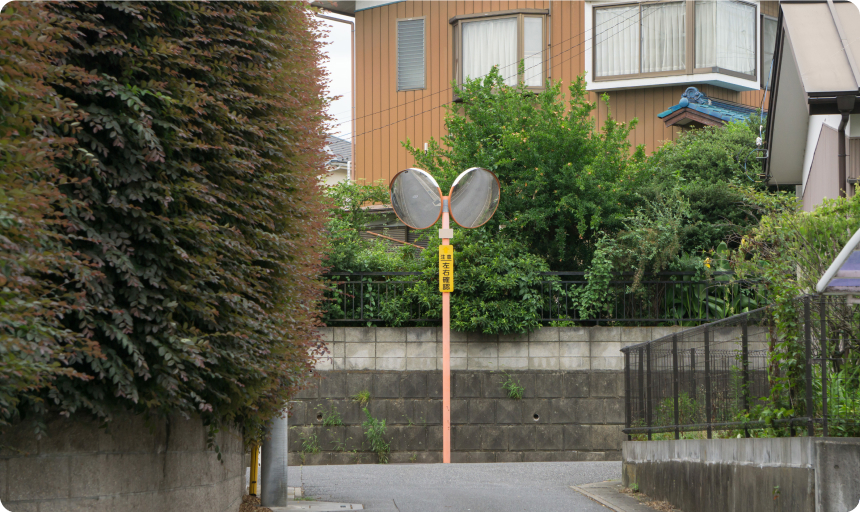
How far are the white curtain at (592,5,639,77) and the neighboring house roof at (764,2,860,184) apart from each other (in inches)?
201

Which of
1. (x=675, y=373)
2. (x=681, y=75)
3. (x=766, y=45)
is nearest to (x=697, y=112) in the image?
(x=681, y=75)

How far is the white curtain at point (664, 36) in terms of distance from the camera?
58.7 ft

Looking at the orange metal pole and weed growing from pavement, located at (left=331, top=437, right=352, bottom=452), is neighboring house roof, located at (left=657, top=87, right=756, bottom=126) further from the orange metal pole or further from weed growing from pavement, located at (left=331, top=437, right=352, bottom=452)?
weed growing from pavement, located at (left=331, top=437, right=352, bottom=452)

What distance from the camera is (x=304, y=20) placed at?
22.3 ft

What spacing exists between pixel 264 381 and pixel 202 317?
909 mm

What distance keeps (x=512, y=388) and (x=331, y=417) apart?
292cm

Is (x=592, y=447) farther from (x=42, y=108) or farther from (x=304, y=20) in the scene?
(x=42, y=108)

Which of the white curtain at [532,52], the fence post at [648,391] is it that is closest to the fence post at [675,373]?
the fence post at [648,391]

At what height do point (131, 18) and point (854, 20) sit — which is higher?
point (854, 20)

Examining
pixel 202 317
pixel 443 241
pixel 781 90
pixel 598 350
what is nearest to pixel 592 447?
pixel 598 350

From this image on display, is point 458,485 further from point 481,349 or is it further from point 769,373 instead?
point 769,373

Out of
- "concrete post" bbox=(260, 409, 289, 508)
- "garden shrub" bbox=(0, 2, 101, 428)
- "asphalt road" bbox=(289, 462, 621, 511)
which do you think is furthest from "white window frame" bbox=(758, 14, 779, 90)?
"garden shrub" bbox=(0, 2, 101, 428)

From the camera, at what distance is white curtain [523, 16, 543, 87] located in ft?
62.1

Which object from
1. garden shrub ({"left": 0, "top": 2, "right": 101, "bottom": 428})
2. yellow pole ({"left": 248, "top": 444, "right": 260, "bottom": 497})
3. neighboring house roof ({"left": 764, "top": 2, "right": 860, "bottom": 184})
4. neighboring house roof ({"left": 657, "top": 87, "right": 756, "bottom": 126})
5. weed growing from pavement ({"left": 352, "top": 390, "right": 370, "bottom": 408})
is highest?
neighboring house roof ({"left": 657, "top": 87, "right": 756, "bottom": 126})
